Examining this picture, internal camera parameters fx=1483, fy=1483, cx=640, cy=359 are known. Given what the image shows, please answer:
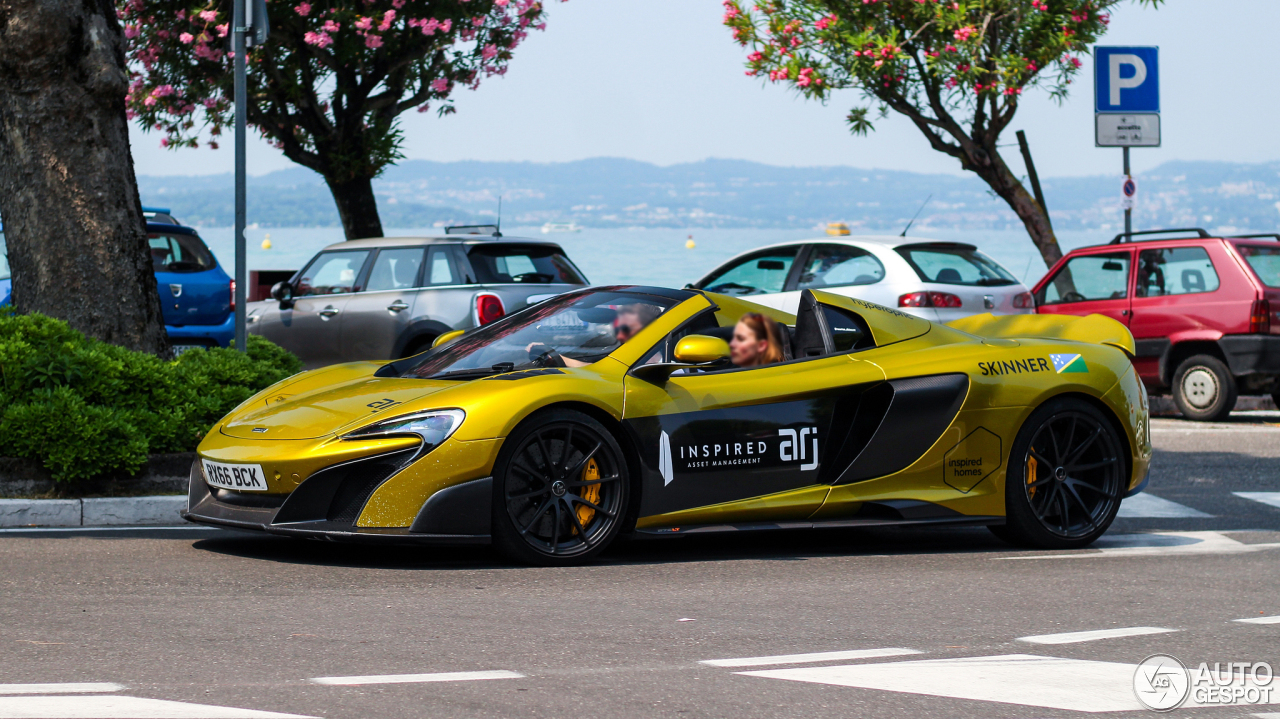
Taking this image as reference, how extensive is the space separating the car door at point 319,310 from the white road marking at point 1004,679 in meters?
9.25

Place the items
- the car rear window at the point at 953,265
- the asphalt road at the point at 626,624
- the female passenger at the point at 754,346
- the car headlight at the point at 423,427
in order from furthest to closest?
the car rear window at the point at 953,265 → the female passenger at the point at 754,346 → the car headlight at the point at 423,427 → the asphalt road at the point at 626,624

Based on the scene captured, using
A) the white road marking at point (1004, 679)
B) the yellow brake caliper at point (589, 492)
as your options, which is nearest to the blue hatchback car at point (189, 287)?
the yellow brake caliper at point (589, 492)

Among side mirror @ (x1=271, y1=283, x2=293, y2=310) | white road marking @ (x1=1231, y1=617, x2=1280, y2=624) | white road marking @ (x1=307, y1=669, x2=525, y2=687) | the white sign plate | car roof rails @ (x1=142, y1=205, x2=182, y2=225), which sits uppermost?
the white sign plate

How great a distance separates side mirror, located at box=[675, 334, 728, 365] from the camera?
6.32m

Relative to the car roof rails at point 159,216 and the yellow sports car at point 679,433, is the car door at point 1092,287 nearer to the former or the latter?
the yellow sports car at point 679,433

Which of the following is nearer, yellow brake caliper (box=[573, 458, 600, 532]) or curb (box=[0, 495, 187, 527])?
yellow brake caliper (box=[573, 458, 600, 532])

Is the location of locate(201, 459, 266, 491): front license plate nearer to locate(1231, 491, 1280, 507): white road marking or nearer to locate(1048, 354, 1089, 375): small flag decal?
locate(1048, 354, 1089, 375): small flag decal

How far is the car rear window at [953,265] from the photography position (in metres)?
13.1

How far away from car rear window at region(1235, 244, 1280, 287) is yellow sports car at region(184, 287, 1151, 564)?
6.95 meters

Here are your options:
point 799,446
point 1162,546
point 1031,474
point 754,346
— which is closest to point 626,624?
point 799,446

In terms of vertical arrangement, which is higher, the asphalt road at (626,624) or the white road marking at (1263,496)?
the asphalt road at (626,624)

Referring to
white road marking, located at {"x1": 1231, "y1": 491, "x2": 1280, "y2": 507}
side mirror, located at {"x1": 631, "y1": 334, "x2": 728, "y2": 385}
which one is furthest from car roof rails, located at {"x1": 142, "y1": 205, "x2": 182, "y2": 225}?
white road marking, located at {"x1": 1231, "y1": 491, "x2": 1280, "y2": 507}

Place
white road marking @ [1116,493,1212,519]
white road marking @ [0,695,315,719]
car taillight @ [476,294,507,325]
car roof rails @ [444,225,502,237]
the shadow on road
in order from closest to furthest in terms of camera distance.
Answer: white road marking @ [0,695,315,719] → the shadow on road → white road marking @ [1116,493,1212,519] → car taillight @ [476,294,507,325] → car roof rails @ [444,225,502,237]

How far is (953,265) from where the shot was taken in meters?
13.3
